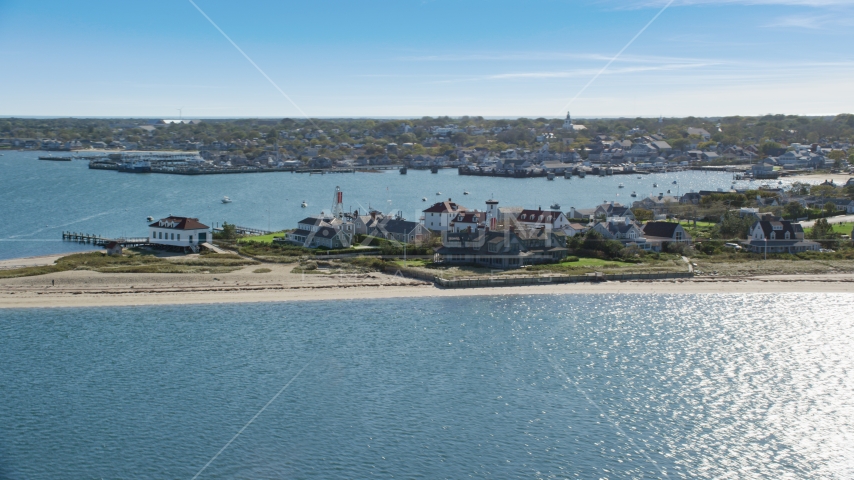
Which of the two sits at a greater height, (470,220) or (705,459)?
(470,220)

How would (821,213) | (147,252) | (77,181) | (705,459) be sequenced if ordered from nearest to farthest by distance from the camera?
(705,459) → (147,252) → (821,213) → (77,181)

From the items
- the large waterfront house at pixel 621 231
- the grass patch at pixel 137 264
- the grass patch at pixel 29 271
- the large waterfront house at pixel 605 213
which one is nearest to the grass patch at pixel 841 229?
the large waterfront house at pixel 605 213

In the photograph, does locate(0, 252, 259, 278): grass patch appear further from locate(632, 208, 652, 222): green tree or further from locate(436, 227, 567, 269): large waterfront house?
locate(632, 208, 652, 222): green tree

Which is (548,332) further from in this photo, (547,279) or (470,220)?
(470,220)

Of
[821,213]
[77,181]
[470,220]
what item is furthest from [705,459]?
[77,181]

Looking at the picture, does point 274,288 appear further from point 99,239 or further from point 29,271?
point 99,239

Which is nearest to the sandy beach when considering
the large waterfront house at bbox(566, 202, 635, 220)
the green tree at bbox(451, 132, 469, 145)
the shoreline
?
the shoreline
